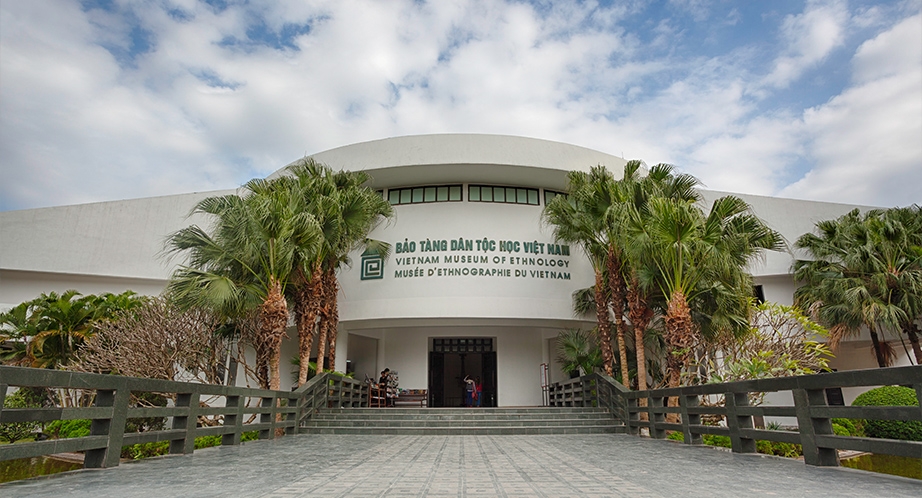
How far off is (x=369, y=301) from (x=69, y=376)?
12.2 meters

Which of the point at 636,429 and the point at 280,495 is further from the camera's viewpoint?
the point at 636,429

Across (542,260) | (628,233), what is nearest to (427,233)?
(542,260)

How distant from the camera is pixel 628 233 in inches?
422

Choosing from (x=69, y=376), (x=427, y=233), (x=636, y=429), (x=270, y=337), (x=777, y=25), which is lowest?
(x=636, y=429)

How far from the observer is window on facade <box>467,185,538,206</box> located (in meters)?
18.0

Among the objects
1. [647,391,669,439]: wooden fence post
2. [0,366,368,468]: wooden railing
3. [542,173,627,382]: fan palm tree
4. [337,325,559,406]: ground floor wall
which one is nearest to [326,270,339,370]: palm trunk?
[0,366,368,468]: wooden railing

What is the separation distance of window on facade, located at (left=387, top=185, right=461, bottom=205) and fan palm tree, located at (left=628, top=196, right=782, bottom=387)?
807 cm

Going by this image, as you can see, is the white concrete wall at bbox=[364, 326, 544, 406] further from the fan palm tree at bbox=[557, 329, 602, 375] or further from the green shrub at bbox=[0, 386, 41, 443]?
the green shrub at bbox=[0, 386, 41, 443]

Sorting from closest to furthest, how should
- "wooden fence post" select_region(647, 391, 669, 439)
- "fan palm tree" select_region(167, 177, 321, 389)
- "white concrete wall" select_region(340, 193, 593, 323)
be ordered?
"wooden fence post" select_region(647, 391, 669, 439) < "fan palm tree" select_region(167, 177, 321, 389) < "white concrete wall" select_region(340, 193, 593, 323)

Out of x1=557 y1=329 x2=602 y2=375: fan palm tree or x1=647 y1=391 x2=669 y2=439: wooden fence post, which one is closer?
x1=647 y1=391 x2=669 y2=439: wooden fence post

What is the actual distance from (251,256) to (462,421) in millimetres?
6473

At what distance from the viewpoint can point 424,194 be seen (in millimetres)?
18234

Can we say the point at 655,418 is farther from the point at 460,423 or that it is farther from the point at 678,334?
the point at 460,423

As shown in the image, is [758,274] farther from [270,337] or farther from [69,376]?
[69,376]
